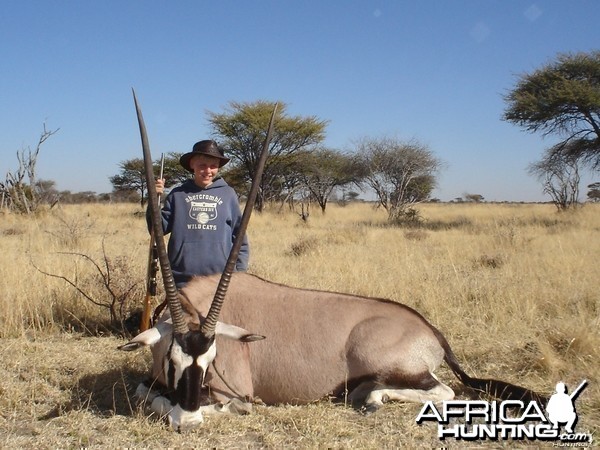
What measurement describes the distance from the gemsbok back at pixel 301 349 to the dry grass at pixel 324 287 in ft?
0.42

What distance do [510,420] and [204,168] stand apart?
110 inches

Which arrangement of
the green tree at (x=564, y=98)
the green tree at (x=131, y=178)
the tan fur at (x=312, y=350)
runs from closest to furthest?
the tan fur at (x=312, y=350) → the green tree at (x=564, y=98) → the green tree at (x=131, y=178)

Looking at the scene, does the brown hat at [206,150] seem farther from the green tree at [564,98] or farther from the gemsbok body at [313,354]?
the green tree at [564,98]

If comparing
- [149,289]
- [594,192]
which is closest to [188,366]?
[149,289]

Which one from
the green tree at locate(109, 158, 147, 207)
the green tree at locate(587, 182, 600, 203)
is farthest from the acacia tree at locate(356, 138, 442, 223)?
the green tree at locate(587, 182, 600, 203)

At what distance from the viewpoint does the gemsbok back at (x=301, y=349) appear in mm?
3293

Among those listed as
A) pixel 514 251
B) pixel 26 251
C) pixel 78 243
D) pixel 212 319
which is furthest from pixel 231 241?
pixel 514 251

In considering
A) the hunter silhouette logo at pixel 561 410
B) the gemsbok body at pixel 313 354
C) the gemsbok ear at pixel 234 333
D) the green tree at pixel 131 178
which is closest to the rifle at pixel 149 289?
the gemsbok body at pixel 313 354

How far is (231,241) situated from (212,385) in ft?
4.93

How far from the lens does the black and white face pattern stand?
2947 mm

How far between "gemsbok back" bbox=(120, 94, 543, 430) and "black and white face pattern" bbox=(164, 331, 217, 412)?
0.11 metres

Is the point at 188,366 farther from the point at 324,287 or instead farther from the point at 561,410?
the point at 324,287

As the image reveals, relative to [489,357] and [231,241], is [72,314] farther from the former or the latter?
[489,357]

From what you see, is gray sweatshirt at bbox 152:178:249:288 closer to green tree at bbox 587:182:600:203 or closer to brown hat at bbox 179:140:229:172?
brown hat at bbox 179:140:229:172
